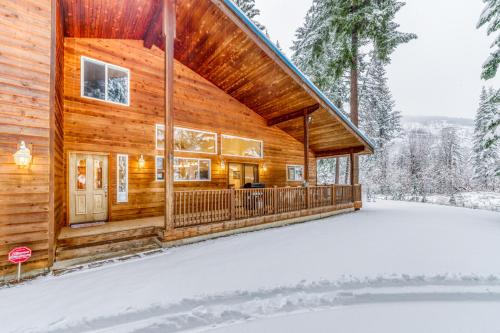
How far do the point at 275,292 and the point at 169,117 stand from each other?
398cm

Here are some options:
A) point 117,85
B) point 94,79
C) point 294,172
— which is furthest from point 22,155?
point 294,172

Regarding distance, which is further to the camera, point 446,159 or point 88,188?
point 446,159

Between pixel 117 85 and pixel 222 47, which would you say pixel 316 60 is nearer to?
pixel 222 47

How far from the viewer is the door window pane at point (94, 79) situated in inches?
229

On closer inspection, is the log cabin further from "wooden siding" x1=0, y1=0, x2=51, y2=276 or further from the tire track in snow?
the tire track in snow

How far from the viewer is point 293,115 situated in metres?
8.99

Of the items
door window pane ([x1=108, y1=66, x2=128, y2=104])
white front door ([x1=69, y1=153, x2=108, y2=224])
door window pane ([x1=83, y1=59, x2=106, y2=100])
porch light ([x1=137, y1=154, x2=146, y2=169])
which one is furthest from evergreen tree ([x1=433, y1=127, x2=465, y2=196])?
door window pane ([x1=83, y1=59, x2=106, y2=100])

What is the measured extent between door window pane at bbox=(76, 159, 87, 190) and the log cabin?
0.03m

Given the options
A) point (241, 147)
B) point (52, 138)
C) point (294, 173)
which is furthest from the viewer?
point (294, 173)

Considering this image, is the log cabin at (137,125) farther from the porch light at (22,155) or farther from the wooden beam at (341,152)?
the wooden beam at (341,152)

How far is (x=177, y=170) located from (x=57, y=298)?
473 centimetres

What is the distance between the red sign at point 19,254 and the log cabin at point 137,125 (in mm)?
148

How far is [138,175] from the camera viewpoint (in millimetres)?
6477

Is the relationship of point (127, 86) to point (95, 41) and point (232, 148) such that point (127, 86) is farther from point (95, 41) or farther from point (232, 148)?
point (232, 148)
